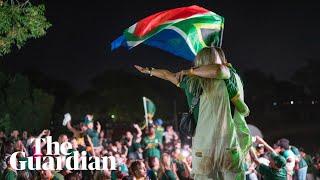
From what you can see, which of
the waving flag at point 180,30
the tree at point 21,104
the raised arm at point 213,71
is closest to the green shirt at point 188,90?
the raised arm at point 213,71

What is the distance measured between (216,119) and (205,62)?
0.47 metres

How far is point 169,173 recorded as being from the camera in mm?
9156

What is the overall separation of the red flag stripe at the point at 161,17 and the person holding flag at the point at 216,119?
531mm

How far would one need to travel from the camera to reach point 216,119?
388 cm

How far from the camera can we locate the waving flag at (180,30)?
14.4 feet

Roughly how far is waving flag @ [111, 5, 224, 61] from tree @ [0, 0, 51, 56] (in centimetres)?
593

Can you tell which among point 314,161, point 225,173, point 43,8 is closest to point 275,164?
point 225,173

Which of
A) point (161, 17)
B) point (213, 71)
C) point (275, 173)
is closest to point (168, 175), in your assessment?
point (275, 173)

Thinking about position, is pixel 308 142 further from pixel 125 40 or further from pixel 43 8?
pixel 125 40

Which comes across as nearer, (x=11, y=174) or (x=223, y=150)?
(x=223, y=150)

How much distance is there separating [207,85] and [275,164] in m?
4.41

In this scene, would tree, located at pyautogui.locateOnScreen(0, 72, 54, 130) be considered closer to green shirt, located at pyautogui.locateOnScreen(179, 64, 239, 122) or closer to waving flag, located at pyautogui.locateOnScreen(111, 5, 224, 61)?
waving flag, located at pyautogui.locateOnScreen(111, 5, 224, 61)

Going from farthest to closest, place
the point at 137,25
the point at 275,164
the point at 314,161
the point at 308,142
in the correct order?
the point at 308,142, the point at 314,161, the point at 275,164, the point at 137,25

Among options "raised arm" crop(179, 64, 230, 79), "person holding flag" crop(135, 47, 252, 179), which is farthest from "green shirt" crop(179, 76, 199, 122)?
"raised arm" crop(179, 64, 230, 79)
